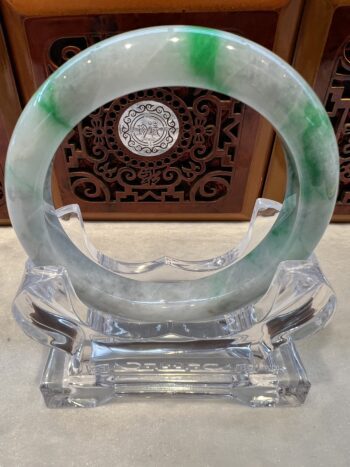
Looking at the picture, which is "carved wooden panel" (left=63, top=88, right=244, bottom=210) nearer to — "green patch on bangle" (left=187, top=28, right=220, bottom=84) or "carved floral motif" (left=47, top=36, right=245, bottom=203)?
"carved floral motif" (left=47, top=36, right=245, bottom=203)

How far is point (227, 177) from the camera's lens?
94 cm

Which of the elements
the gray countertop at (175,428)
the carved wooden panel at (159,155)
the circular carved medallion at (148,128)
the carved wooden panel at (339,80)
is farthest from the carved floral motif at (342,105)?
the gray countertop at (175,428)

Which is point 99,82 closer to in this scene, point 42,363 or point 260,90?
point 260,90

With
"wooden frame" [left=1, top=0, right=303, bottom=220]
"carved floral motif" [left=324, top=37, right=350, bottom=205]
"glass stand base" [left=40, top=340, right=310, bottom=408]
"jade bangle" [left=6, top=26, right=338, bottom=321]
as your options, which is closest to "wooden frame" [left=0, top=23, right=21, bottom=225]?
"wooden frame" [left=1, top=0, right=303, bottom=220]

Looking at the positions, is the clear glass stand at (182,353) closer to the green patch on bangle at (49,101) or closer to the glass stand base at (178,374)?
the glass stand base at (178,374)

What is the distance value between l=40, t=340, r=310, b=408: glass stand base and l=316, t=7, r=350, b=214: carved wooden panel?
452 mm

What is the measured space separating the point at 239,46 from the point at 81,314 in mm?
383

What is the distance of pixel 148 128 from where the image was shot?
862 mm

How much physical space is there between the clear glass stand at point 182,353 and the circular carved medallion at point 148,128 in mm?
355

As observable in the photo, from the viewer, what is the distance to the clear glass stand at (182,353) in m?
→ 0.60

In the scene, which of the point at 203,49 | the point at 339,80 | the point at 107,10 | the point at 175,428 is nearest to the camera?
the point at 203,49

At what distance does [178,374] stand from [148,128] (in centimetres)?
45

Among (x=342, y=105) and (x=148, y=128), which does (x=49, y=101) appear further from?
(x=342, y=105)

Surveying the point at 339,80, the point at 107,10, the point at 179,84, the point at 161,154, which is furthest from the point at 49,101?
the point at 339,80
